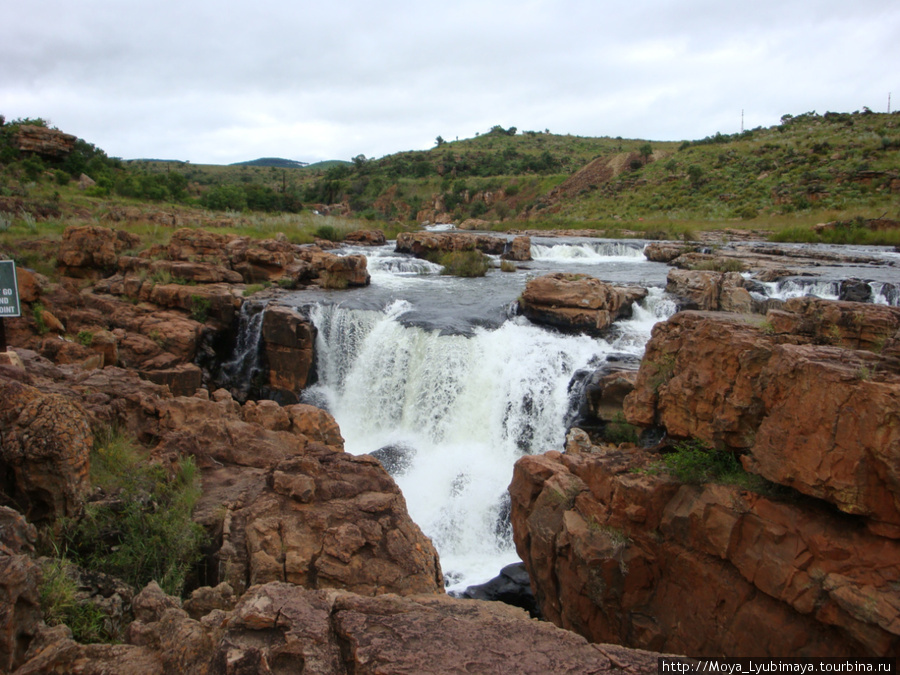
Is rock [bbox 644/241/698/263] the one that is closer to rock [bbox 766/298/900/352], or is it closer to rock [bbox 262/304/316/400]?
rock [bbox 262/304/316/400]

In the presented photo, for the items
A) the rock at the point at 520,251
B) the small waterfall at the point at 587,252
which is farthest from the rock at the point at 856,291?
the rock at the point at 520,251

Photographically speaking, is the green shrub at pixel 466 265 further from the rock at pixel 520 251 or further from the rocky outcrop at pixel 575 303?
the rocky outcrop at pixel 575 303

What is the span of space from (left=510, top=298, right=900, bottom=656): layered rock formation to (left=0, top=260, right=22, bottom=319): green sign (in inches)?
220

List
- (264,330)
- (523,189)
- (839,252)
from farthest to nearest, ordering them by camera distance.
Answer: (523,189) → (839,252) → (264,330)

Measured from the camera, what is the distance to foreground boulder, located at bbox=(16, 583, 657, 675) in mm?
2182

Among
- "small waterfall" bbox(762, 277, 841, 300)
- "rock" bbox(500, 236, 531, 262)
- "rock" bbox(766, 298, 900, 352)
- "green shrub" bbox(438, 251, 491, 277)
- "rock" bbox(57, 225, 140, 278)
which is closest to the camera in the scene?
"rock" bbox(766, 298, 900, 352)

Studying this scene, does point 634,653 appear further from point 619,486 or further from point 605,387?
point 605,387

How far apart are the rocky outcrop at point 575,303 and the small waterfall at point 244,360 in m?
6.02

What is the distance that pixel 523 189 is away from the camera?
4834 cm

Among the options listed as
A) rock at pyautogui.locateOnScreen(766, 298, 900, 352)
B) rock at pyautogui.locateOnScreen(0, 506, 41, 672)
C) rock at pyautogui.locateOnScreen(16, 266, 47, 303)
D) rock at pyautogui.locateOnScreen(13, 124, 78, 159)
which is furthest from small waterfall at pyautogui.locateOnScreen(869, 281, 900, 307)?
rock at pyautogui.locateOnScreen(13, 124, 78, 159)

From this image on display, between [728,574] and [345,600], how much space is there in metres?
2.87

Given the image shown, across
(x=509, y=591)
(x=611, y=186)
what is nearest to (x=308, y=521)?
(x=509, y=591)

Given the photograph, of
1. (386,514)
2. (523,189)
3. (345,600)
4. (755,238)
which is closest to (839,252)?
(755,238)

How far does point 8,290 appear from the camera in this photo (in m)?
5.62
